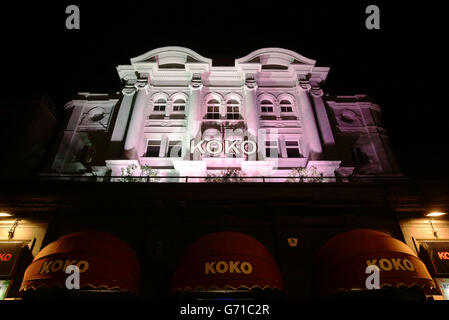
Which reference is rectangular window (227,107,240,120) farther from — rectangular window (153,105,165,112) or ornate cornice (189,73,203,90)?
rectangular window (153,105,165,112)

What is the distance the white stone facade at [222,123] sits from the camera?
15.5m

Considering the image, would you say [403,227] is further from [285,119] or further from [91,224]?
[91,224]

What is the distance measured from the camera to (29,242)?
32.2 ft

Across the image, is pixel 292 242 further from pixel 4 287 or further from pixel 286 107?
pixel 286 107

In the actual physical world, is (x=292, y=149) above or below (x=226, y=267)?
above

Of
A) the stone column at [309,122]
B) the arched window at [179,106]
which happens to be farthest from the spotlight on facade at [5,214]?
the stone column at [309,122]

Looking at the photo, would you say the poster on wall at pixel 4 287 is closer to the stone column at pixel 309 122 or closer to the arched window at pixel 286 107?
the stone column at pixel 309 122

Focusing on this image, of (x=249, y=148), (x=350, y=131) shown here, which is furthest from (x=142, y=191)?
(x=350, y=131)

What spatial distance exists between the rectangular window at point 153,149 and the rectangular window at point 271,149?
656cm

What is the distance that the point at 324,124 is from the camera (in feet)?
56.5

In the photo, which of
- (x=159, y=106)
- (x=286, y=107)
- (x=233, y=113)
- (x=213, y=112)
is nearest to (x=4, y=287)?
(x=159, y=106)

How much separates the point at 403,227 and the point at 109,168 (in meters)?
14.1

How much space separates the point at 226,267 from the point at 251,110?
39.2ft

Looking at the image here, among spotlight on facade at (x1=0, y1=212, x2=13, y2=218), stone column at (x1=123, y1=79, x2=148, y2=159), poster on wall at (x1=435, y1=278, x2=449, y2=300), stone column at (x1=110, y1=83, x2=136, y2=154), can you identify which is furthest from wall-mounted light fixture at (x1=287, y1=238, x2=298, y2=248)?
stone column at (x1=110, y1=83, x2=136, y2=154)
